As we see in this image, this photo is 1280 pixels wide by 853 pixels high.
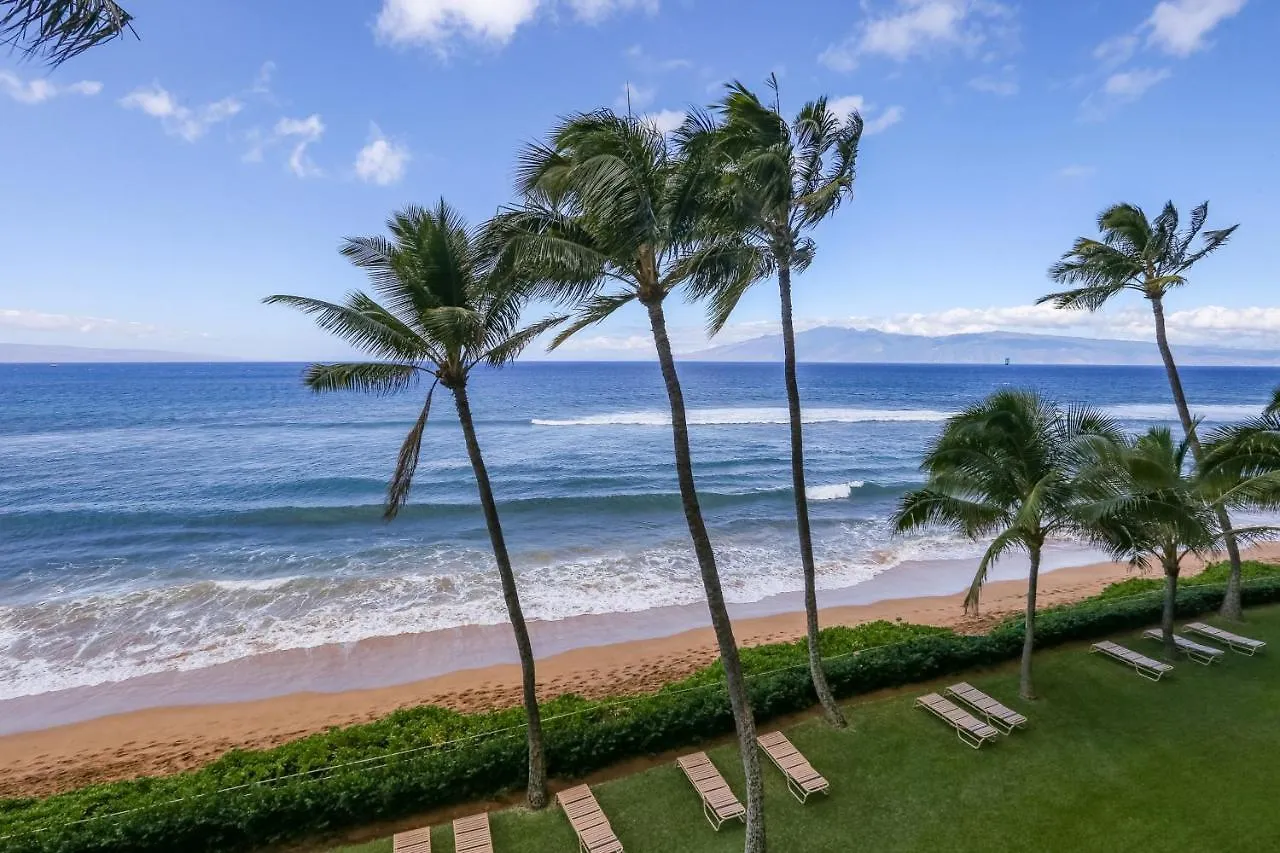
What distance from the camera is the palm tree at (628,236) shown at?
19.6 ft

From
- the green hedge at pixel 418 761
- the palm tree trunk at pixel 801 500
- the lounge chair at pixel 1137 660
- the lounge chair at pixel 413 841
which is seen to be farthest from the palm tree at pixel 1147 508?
the lounge chair at pixel 413 841

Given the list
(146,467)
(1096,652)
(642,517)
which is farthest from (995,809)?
(146,467)

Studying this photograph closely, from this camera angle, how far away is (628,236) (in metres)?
6.08

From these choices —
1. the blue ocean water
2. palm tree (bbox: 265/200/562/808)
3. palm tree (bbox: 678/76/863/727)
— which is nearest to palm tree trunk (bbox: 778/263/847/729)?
palm tree (bbox: 678/76/863/727)

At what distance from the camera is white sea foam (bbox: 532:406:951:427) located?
192 ft

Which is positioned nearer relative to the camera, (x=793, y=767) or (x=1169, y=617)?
(x=793, y=767)

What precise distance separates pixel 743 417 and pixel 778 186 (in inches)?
2269

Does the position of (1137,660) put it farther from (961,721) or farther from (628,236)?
(628,236)

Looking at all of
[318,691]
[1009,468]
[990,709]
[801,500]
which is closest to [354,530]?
[318,691]

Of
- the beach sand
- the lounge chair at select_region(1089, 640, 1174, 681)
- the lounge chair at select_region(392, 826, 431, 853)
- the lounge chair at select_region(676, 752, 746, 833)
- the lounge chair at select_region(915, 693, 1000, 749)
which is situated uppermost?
the lounge chair at select_region(1089, 640, 1174, 681)

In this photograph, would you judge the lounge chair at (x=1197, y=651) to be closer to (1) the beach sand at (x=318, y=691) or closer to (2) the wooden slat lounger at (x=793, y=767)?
(1) the beach sand at (x=318, y=691)

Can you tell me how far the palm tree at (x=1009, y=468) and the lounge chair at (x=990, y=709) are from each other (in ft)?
4.76

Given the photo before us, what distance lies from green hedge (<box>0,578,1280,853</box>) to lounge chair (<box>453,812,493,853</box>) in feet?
2.17

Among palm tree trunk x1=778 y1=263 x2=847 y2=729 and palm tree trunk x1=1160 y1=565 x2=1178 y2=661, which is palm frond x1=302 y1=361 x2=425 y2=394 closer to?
palm tree trunk x1=778 y1=263 x2=847 y2=729
